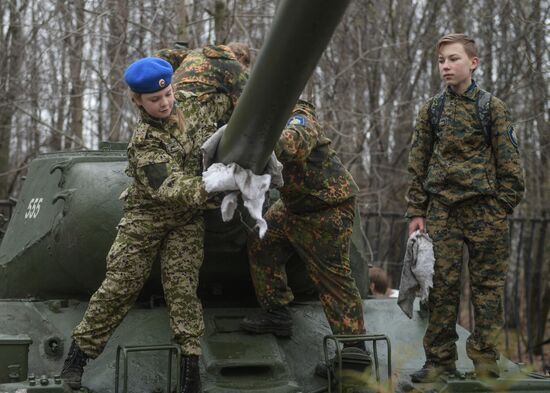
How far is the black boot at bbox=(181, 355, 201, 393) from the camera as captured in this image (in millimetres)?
4918

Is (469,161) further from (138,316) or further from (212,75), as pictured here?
(138,316)

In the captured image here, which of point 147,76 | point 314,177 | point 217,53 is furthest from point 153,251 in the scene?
point 217,53

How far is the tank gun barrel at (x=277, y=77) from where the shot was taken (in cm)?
337

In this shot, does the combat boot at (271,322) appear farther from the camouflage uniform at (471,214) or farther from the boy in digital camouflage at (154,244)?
the camouflage uniform at (471,214)

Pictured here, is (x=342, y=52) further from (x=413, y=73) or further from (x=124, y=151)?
(x=124, y=151)

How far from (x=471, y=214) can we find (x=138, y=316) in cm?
187

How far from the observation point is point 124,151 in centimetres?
660

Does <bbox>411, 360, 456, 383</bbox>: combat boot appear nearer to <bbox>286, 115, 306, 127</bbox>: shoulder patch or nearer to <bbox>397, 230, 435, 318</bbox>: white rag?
<bbox>397, 230, 435, 318</bbox>: white rag

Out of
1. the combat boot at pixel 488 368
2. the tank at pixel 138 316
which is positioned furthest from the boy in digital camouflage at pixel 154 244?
the combat boot at pixel 488 368

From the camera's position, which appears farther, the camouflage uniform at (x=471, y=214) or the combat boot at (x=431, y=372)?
the camouflage uniform at (x=471, y=214)

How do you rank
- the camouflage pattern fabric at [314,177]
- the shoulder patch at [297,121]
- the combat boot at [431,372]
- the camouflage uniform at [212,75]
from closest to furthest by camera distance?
the shoulder patch at [297,121]
the combat boot at [431,372]
the camouflage pattern fabric at [314,177]
the camouflage uniform at [212,75]

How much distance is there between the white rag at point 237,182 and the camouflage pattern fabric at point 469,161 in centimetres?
153

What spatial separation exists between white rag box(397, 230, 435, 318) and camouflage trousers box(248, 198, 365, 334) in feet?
0.98

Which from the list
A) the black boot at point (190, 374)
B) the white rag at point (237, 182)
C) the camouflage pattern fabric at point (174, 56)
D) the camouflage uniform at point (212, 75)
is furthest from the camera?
the camouflage pattern fabric at point (174, 56)
